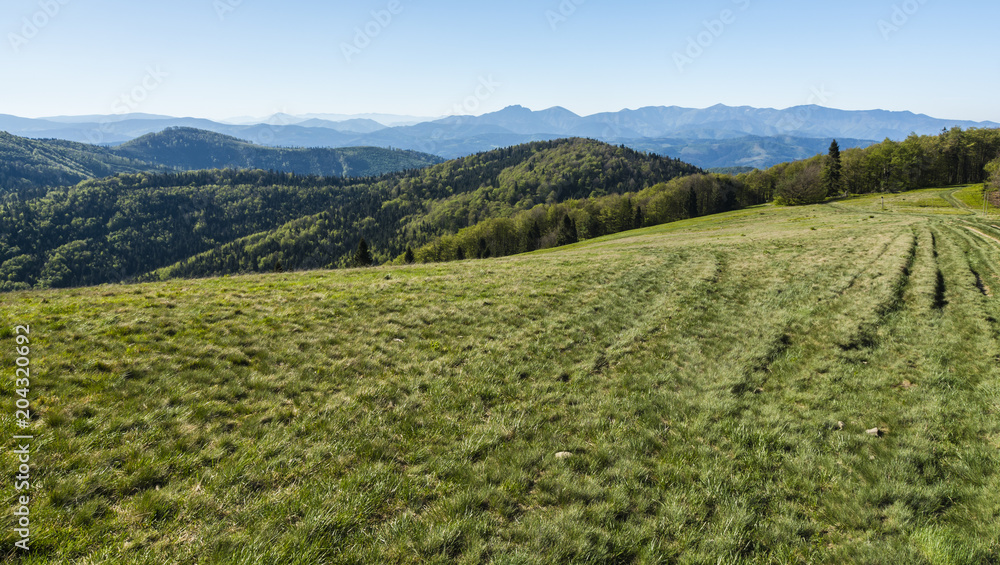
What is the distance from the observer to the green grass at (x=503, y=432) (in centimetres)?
509

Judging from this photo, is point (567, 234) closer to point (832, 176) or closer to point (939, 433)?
point (832, 176)

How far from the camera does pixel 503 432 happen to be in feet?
25.2

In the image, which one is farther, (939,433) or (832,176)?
(832,176)

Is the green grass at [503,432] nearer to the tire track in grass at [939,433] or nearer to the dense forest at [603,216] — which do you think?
the tire track in grass at [939,433]

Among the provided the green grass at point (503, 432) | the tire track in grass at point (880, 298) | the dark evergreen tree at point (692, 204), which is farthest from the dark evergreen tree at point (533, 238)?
the green grass at point (503, 432)

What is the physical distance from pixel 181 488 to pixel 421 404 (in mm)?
4234

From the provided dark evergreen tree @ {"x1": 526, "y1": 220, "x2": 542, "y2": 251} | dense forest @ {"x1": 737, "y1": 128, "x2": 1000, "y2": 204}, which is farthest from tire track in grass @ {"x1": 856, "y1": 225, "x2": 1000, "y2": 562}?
dark evergreen tree @ {"x1": 526, "y1": 220, "x2": 542, "y2": 251}

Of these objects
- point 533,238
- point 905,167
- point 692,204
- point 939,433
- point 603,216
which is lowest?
point 533,238

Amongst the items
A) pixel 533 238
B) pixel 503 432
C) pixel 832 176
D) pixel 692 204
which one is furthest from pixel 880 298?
pixel 692 204

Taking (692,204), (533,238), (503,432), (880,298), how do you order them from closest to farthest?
(503,432) < (880,298) < (692,204) < (533,238)

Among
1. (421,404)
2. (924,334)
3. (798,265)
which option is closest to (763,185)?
(798,265)

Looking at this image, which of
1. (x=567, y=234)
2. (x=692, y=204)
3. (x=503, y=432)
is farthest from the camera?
(x=692, y=204)

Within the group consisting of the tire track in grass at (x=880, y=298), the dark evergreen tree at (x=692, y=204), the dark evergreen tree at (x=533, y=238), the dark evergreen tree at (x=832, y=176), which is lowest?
the dark evergreen tree at (x=533, y=238)

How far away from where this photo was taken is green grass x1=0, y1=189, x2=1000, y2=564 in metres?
5.09
